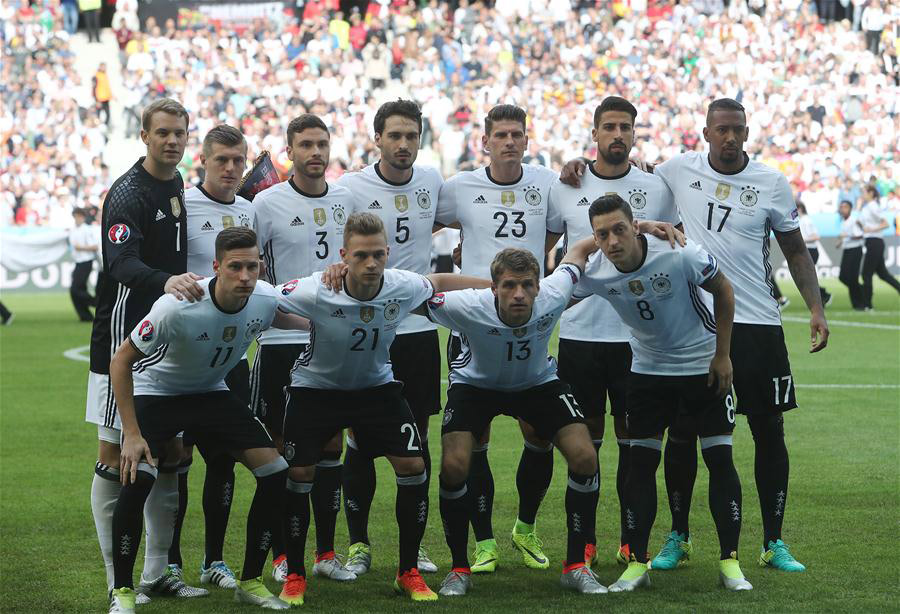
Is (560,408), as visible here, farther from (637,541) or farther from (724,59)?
(724,59)

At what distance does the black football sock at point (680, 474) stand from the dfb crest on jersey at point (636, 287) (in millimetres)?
A: 896

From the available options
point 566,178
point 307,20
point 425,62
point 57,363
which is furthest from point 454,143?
point 566,178

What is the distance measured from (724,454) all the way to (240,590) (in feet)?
8.34

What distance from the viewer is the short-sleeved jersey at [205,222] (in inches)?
264

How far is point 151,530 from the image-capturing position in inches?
254

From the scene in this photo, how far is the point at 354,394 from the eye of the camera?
6395 millimetres

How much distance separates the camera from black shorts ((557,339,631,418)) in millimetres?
7160

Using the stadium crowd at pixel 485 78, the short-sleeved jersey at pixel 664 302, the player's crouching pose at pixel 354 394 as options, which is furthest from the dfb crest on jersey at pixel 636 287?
the stadium crowd at pixel 485 78

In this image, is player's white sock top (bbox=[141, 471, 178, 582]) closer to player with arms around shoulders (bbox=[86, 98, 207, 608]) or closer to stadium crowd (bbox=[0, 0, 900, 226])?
player with arms around shoulders (bbox=[86, 98, 207, 608])

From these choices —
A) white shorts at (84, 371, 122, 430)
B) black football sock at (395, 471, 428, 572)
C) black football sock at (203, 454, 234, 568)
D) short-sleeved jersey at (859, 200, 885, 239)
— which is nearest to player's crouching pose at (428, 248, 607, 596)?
black football sock at (395, 471, 428, 572)

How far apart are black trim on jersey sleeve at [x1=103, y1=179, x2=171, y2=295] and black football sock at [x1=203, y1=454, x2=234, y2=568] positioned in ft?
3.33

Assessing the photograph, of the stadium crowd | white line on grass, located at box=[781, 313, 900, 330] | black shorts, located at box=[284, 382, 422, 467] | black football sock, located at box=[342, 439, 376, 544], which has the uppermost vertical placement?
the stadium crowd

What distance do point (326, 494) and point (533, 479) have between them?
124cm

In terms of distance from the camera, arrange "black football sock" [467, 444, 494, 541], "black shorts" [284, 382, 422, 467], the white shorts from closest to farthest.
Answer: the white shorts
"black shorts" [284, 382, 422, 467]
"black football sock" [467, 444, 494, 541]
